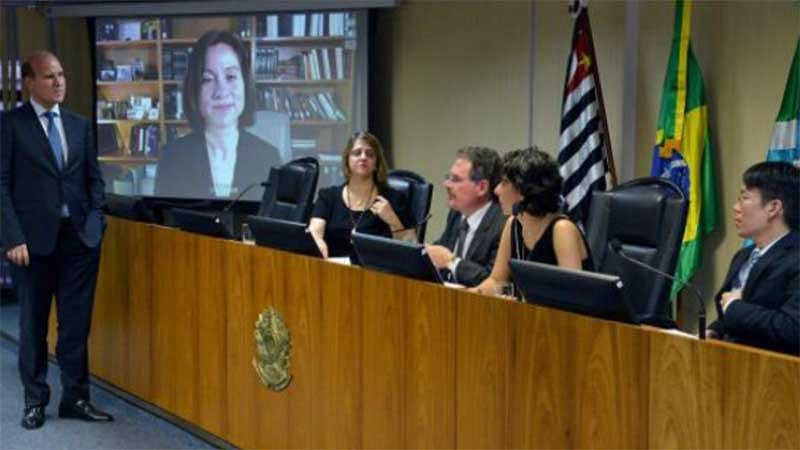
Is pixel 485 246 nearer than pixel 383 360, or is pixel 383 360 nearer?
pixel 383 360

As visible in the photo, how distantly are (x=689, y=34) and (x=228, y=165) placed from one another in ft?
10.4

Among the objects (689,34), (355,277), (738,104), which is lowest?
(355,277)

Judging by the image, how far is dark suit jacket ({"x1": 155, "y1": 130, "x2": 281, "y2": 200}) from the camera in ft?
22.8

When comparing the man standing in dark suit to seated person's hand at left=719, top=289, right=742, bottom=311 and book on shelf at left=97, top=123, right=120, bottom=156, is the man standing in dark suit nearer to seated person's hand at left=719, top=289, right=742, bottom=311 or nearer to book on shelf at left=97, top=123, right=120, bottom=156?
seated person's hand at left=719, top=289, right=742, bottom=311

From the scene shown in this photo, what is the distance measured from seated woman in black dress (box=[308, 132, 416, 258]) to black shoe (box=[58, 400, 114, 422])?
43.8 inches

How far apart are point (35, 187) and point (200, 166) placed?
9.21 feet

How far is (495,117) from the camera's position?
6.20 meters

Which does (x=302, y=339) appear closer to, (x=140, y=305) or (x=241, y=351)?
(x=241, y=351)

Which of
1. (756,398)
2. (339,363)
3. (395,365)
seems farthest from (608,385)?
(339,363)

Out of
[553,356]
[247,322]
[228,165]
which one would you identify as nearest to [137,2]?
[228,165]

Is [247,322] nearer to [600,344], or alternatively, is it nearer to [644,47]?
[600,344]

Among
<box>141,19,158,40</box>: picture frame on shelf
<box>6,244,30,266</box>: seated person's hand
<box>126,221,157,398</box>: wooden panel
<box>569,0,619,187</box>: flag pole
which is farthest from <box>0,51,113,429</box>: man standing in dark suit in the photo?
<box>141,19,158,40</box>: picture frame on shelf

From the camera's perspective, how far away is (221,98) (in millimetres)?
7031

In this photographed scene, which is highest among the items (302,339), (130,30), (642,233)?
(130,30)
